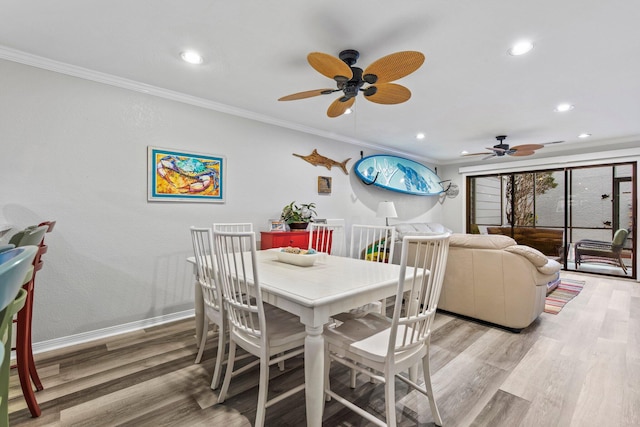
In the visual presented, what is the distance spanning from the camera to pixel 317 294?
4.65ft

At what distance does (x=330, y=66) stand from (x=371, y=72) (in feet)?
0.93

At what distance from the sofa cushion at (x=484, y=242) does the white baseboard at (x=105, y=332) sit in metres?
2.97

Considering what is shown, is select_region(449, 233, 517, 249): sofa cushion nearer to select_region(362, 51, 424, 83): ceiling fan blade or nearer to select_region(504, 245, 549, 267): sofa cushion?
select_region(504, 245, 549, 267): sofa cushion

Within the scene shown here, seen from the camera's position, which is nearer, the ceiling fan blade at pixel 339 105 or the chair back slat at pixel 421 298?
the chair back slat at pixel 421 298

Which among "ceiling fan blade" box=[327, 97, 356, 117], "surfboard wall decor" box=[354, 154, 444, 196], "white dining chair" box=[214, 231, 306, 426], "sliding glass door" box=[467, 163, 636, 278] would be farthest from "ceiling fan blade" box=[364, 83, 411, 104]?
"sliding glass door" box=[467, 163, 636, 278]

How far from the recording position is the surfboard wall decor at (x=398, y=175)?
16.7 feet

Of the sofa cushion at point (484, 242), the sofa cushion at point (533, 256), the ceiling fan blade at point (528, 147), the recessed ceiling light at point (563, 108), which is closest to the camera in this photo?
the sofa cushion at point (533, 256)

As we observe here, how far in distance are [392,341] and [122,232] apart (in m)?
2.62

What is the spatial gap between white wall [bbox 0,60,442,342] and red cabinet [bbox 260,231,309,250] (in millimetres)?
330

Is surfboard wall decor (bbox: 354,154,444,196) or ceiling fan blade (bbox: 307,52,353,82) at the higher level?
ceiling fan blade (bbox: 307,52,353,82)

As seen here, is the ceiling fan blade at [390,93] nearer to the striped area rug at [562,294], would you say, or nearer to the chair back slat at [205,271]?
the chair back slat at [205,271]

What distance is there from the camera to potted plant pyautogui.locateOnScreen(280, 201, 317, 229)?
3.79m

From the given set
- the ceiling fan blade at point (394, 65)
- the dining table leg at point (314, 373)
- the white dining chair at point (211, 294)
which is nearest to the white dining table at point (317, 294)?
the dining table leg at point (314, 373)

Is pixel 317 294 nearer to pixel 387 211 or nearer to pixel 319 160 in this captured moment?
pixel 319 160
